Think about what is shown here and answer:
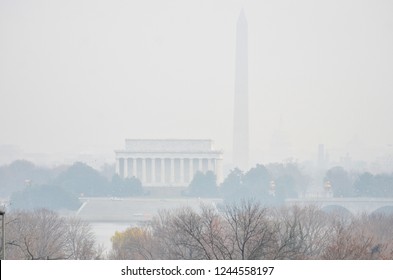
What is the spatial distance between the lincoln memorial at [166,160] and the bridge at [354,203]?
8280 mm

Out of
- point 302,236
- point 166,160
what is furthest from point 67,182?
point 302,236

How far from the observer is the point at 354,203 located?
52188mm

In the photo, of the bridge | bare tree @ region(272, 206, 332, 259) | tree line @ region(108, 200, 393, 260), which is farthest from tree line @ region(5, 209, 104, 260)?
the bridge

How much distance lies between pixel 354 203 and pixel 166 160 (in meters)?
12.9

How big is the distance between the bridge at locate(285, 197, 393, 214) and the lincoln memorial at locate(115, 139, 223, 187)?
8.28m

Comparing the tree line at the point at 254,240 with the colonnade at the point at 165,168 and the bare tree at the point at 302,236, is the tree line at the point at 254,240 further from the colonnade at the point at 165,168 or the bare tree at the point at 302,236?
the colonnade at the point at 165,168

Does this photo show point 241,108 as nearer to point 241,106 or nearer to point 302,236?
point 241,106

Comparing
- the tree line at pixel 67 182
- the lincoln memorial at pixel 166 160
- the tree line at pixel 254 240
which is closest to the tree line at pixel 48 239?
the tree line at pixel 254 240

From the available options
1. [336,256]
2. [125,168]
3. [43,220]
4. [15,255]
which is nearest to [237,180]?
[125,168]

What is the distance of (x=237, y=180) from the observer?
58.7 metres

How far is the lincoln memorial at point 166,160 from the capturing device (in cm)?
6169

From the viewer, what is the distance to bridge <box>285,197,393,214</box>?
164ft

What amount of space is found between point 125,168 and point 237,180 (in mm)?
6352

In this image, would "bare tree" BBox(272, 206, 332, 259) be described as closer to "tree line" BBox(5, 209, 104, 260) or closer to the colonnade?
"tree line" BBox(5, 209, 104, 260)
